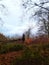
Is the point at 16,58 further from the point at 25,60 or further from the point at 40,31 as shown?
the point at 40,31

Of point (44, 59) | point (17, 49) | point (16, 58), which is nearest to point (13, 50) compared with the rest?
point (17, 49)

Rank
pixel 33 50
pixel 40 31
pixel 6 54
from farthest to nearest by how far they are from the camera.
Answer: pixel 40 31
pixel 6 54
pixel 33 50

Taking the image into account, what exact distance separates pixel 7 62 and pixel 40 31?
70.1ft

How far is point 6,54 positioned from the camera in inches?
647

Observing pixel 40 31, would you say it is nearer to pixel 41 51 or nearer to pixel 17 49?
pixel 17 49

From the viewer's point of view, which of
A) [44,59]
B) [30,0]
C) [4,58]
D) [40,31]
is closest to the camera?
[44,59]

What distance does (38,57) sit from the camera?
44.3ft

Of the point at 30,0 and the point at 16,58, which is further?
the point at 30,0

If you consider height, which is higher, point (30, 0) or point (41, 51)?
point (30, 0)

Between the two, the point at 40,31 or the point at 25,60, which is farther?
the point at 40,31

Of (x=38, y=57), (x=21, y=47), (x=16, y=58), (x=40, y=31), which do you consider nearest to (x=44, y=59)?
(x=38, y=57)

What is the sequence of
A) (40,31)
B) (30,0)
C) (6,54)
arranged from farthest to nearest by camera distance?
(40,31), (30,0), (6,54)

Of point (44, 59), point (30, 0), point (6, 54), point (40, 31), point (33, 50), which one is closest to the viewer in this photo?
point (44, 59)

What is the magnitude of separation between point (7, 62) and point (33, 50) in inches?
60.2
